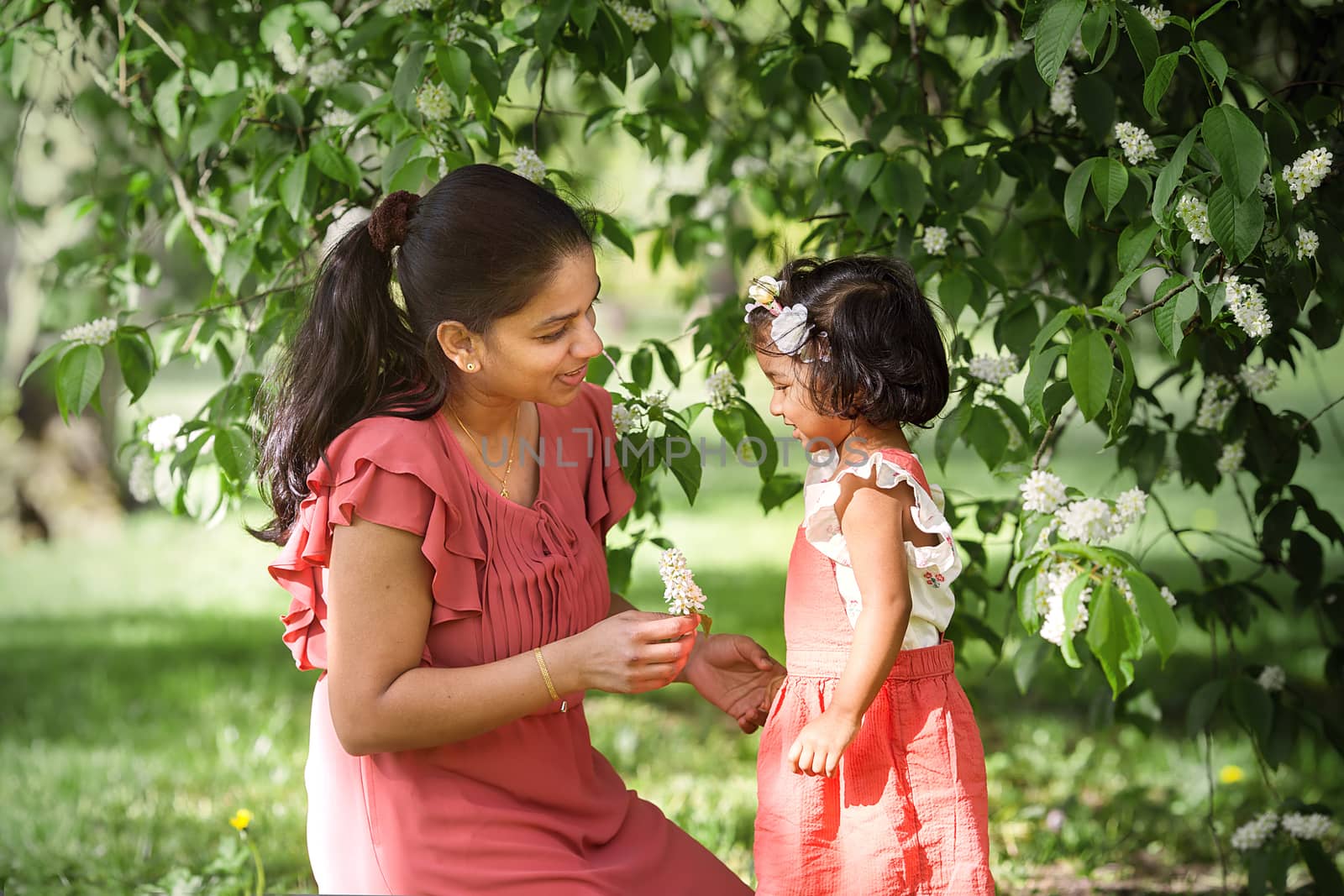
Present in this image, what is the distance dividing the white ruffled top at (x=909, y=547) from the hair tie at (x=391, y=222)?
0.73m

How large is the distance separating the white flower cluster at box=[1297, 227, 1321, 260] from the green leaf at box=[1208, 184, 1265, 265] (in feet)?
0.56

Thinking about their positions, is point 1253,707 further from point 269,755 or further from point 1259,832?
point 269,755

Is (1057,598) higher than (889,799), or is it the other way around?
(1057,598)

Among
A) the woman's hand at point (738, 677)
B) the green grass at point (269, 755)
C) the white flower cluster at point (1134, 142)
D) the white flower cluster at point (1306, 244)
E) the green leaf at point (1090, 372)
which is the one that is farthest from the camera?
the green grass at point (269, 755)

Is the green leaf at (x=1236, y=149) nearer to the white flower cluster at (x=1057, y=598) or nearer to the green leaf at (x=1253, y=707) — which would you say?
the white flower cluster at (x=1057, y=598)

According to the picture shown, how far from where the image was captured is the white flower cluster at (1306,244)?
187cm

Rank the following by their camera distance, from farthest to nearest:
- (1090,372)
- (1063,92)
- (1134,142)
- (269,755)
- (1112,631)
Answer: (269,755) → (1063,92) → (1134,142) → (1090,372) → (1112,631)

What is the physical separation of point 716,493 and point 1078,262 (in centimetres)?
600

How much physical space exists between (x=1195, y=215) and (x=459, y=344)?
1.09 meters

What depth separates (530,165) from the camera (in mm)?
2264

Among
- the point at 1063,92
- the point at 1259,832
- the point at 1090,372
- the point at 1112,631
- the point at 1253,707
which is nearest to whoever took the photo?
the point at 1112,631

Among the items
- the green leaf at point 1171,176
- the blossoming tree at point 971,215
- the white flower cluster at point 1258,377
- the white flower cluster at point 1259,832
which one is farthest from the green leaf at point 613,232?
the white flower cluster at point 1259,832

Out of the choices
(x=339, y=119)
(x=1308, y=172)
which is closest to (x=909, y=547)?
(x=1308, y=172)

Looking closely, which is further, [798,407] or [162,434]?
[162,434]
